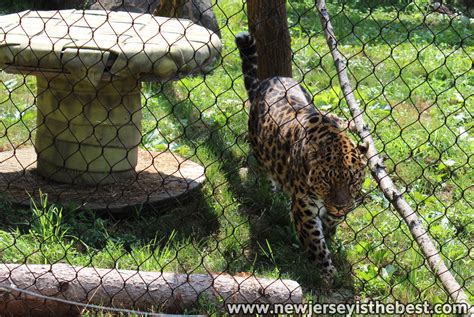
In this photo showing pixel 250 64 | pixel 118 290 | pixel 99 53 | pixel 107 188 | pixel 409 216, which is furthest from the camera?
pixel 250 64

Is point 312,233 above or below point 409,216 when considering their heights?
below

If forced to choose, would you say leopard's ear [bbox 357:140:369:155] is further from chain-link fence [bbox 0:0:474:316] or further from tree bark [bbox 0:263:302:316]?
tree bark [bbox 0:263:302:316]

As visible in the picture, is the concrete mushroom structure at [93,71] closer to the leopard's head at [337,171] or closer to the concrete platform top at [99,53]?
the concrete platform top at [99,53]

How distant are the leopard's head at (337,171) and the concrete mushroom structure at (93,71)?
2.93 ft

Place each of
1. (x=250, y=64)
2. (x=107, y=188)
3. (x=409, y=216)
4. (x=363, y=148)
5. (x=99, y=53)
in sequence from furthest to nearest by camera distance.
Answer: (x=250, y=64) → (x=107, y=188) → (x=363, y=148) → (x=99, y=53) → (x=409, y=216)

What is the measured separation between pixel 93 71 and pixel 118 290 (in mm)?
Answer: 1326

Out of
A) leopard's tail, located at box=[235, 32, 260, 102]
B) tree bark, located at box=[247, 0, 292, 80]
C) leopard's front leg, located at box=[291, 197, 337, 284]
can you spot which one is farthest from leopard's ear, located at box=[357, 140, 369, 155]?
tree bark, located at box=[247, 0, 292, 80]

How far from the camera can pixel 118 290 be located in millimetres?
3869

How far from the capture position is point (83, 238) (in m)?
4.67

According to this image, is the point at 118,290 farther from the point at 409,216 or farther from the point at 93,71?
the point at 409,216

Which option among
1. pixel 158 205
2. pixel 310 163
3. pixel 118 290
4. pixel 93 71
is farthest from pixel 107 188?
pixel 118 290

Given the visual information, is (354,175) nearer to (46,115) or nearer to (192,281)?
(192,281)

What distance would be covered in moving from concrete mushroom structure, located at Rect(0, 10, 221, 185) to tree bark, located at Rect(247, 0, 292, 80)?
70cm

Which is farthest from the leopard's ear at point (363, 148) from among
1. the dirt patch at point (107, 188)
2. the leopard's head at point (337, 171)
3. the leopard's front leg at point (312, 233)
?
the dirt patch at point (107, 188)
